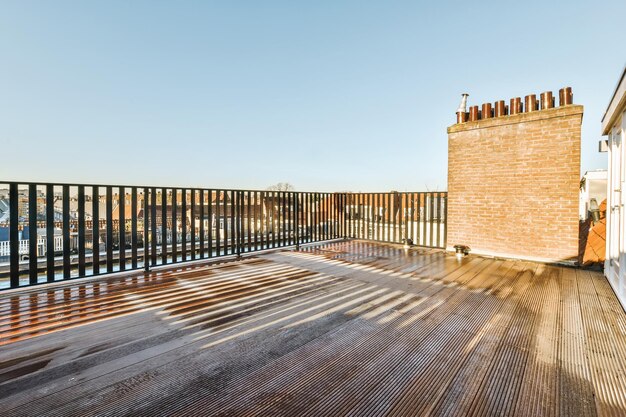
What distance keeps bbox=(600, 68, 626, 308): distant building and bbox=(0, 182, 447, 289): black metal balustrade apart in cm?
219

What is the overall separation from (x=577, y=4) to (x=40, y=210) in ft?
26.9

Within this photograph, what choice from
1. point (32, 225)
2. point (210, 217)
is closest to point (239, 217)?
point (210, 217)

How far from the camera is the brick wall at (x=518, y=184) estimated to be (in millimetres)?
3654

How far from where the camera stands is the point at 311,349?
1.40 m

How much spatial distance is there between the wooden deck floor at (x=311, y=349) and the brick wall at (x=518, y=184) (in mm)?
1346

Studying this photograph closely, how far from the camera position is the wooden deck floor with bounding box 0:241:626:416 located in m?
1.00

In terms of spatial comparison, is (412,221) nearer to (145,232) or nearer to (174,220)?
(174,220)

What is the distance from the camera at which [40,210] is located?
8.45 feet

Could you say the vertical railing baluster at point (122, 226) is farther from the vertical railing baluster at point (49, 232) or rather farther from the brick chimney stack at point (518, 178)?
the brick chimney stack at point (518, 178)

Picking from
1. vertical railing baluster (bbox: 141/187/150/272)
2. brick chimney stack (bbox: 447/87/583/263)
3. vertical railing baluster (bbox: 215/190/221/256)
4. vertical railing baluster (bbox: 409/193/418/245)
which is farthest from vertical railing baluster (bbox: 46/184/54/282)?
brick chimney stack (bbox: 447/87/583/263)

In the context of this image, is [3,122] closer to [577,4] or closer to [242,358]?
[242,358]

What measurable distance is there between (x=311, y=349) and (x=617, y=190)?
10.5 feet

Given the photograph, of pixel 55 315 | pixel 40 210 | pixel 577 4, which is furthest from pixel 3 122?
pixel 577 4

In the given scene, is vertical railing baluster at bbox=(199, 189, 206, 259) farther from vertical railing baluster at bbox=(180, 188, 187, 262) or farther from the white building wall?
the white building wall
